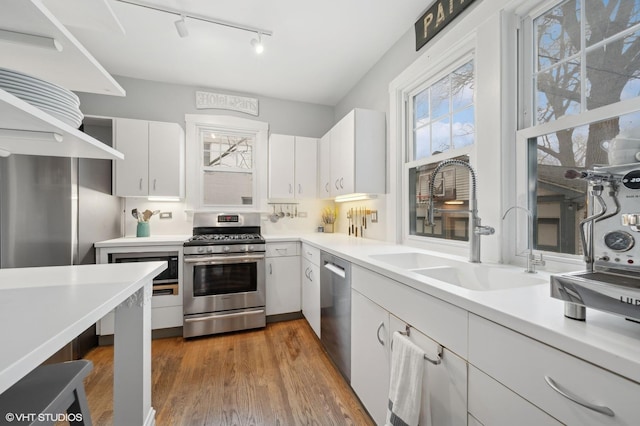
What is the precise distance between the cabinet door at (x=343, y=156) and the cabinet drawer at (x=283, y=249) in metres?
0.74

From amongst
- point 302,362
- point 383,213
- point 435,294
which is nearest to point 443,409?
point 435,294

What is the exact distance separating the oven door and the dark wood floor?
1.08 ft

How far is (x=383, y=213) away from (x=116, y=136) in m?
2.82

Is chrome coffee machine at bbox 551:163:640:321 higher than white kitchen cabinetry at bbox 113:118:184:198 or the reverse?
the reverse

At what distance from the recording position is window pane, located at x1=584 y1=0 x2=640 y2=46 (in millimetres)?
1026

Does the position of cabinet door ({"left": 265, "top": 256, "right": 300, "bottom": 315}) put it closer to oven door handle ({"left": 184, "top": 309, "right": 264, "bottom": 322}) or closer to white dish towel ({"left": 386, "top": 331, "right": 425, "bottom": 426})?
oven door handle ({"left": 184, "top": 309, "right": 264, "bottom": 322})

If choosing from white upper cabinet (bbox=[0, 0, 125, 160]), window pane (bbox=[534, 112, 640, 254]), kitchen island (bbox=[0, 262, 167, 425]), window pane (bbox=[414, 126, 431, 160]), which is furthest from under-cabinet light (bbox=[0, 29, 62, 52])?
window pane (bbox=[414, 126, 431, 160])

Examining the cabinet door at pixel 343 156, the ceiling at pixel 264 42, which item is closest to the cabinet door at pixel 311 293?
the cabinet door at pixel 343 156

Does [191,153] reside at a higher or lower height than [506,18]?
lower

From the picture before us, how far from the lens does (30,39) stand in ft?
2.68

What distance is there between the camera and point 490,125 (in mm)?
1481

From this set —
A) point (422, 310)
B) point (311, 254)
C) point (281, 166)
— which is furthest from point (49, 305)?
point (281, 166)

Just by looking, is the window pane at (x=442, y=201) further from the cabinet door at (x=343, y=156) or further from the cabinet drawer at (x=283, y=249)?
the cabinet drawer at (x=283, y=249)

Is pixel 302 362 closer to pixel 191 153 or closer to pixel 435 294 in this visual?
pixel 435 294
